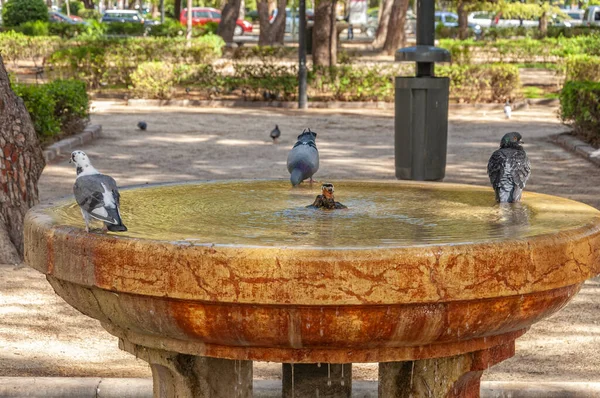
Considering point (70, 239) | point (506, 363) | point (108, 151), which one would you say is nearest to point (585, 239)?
point (70, 239)

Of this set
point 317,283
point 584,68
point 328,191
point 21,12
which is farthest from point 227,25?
point 317,283

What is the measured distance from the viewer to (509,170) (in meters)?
4.38

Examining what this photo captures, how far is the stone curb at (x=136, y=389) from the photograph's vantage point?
183 inches

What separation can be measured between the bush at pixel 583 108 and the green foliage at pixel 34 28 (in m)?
22.3

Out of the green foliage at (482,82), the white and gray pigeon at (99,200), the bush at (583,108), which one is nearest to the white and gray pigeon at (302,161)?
the white and gray pigeon at (99,200)

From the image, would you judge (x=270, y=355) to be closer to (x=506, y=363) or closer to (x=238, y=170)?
(x=506, y=363)

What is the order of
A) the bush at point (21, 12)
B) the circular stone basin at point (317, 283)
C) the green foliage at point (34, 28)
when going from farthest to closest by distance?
1. the bush at point (21, 12)
2. the green foliage at point (34, 28)
3. the circular stone basin at point (317, 283)

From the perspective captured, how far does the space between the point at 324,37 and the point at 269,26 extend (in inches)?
630

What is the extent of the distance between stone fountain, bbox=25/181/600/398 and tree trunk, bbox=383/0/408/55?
102 feet

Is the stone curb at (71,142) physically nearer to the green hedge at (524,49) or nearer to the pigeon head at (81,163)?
the pigeon head at (81,163)

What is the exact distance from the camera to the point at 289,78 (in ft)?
71.4

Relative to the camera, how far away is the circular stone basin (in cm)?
305

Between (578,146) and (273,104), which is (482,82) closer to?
(273,104)

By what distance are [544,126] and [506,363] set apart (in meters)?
12.6
